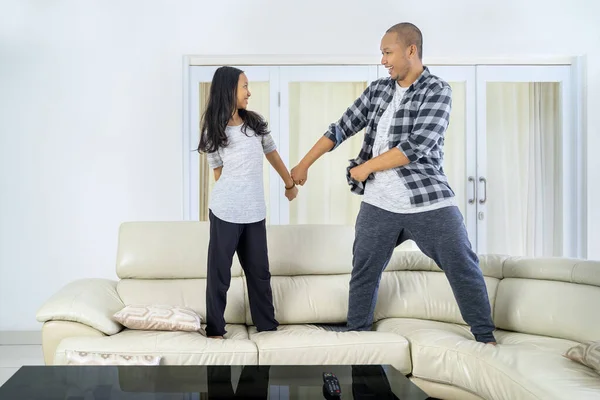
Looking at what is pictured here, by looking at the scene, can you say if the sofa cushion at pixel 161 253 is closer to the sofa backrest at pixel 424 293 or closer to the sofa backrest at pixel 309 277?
the sofa backrest at pixel 309 277

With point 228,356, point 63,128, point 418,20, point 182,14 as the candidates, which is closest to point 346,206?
point 418,20

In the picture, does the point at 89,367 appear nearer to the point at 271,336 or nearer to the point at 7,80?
the point at 271,336

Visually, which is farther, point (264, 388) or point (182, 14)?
point (182, 14)

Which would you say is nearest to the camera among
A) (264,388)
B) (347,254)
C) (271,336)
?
(264,388)

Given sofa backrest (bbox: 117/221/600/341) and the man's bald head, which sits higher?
the man's bald head

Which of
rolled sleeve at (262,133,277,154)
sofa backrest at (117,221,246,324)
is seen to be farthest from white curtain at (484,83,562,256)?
sofa backrest at (117,221,246,324)

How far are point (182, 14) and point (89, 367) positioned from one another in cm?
303

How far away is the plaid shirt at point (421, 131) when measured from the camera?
2.42 meters

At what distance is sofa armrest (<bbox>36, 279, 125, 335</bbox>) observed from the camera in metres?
2.34

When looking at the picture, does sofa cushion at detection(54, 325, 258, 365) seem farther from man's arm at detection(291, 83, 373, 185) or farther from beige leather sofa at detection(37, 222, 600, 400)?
man's arm at detection(291, 83, 373, 185)

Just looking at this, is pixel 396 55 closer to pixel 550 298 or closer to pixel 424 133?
pixel 424 133

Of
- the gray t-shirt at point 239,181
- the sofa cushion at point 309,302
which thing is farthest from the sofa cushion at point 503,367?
the gray t-shirt at point 239,181

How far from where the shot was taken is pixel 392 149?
246 centimetres

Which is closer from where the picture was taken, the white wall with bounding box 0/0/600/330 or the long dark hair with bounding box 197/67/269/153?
the long dark hair with bounding box 197/67/269/153
